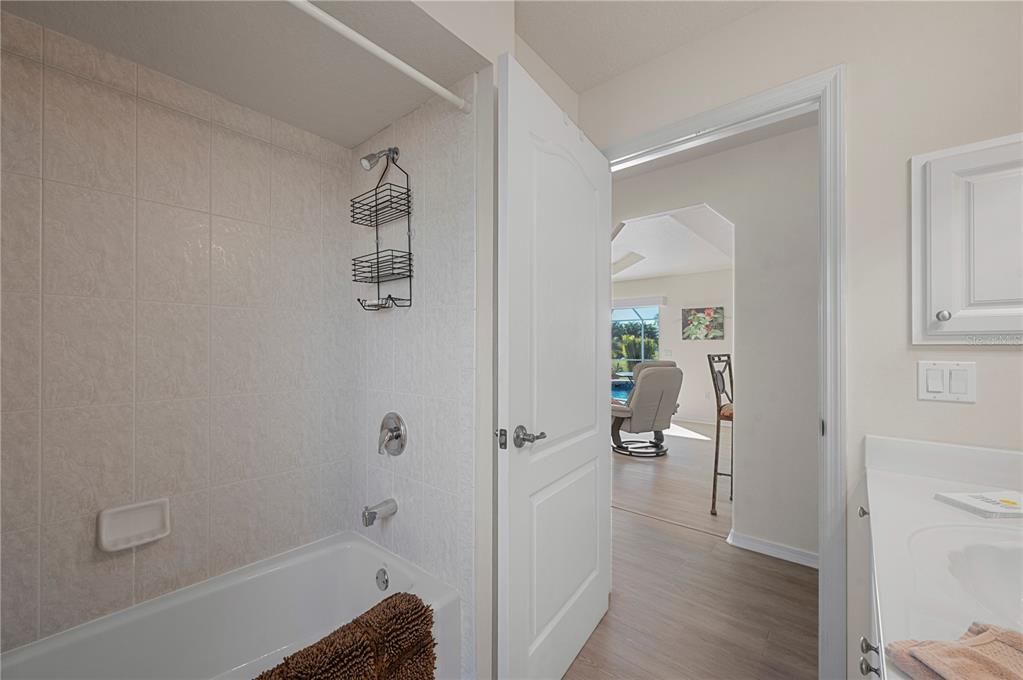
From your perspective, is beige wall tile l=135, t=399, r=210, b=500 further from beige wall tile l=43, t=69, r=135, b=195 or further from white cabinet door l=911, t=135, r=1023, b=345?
white cabinet door l=911, t=135, r=1023, b=345

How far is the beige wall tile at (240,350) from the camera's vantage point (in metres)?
1.59

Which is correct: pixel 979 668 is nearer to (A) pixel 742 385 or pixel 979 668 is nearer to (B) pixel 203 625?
(B) pixel 203 625

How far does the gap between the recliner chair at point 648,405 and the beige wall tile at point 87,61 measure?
4.27 meters

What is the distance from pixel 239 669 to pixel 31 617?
0.62 m

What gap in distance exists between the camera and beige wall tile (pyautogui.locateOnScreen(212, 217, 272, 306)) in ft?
5.23

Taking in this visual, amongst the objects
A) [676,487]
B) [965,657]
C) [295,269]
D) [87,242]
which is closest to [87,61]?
[87,242]

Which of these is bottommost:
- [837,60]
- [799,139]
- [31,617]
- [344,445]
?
[31,617]

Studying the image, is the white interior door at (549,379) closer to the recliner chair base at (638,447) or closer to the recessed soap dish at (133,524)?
the recessed soap dish at (133,524)

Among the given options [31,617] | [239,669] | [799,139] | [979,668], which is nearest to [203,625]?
[239,669]

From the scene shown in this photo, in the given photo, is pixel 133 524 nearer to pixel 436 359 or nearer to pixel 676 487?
pixel 436 359

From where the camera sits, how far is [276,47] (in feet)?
4.29

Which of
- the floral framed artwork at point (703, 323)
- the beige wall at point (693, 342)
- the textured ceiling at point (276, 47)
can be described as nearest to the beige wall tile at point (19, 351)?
the textured ceiling at point (276, 47)

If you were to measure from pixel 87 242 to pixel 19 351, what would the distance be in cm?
36

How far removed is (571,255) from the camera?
165 centimetres
